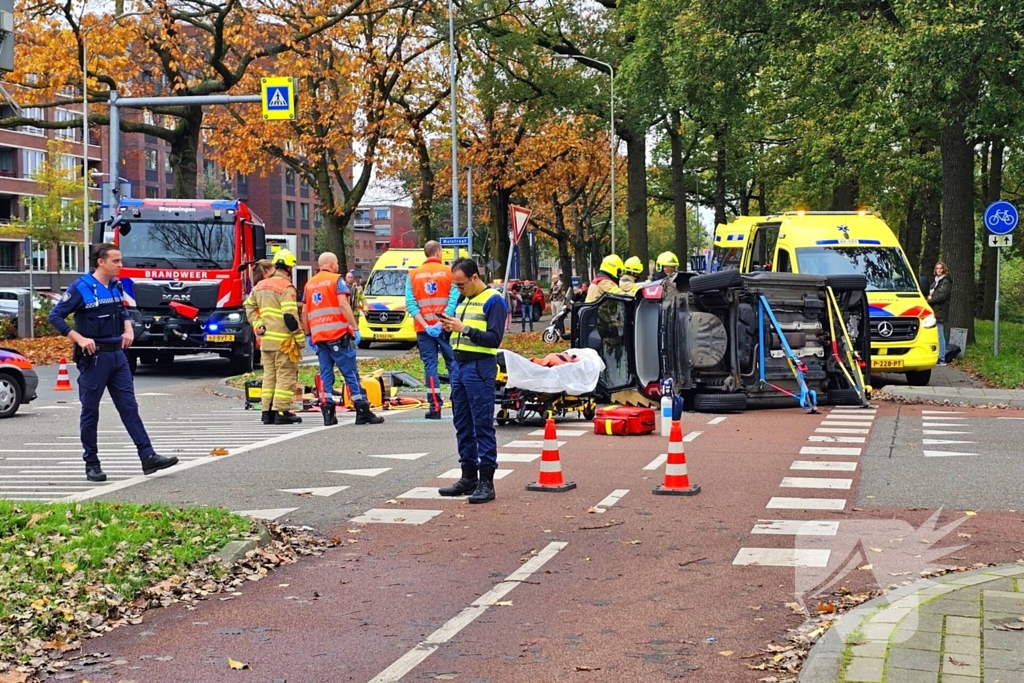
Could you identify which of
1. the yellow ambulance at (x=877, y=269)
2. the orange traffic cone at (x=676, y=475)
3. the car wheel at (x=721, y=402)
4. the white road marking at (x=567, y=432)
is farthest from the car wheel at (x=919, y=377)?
the orange traffic cone at (x=676, y=475)

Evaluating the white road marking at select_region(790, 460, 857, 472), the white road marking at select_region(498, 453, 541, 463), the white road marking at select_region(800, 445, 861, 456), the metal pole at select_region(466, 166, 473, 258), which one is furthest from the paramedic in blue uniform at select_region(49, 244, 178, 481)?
the metal pole at select_region(466, 166, 473, 258)

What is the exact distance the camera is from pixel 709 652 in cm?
588

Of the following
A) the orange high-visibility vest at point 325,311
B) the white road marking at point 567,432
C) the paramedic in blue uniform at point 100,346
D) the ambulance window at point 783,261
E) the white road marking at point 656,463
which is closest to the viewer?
the paramedic in blue uniform at point 100,346

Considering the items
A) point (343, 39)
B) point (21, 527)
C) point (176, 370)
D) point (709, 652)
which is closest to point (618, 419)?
point (21, 527)

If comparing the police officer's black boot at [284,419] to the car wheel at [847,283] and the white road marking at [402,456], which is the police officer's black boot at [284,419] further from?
the car wheel at [847,283]

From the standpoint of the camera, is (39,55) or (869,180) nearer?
(39,55)

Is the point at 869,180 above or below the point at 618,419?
above

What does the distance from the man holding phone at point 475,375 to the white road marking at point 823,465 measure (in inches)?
119

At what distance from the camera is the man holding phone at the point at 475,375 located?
9922 mm

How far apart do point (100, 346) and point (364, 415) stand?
4742mm

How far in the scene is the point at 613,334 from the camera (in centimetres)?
1656

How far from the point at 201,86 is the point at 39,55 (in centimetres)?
355

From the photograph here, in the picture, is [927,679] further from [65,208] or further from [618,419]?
[65,208]

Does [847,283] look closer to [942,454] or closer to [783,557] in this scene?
[942,454]
